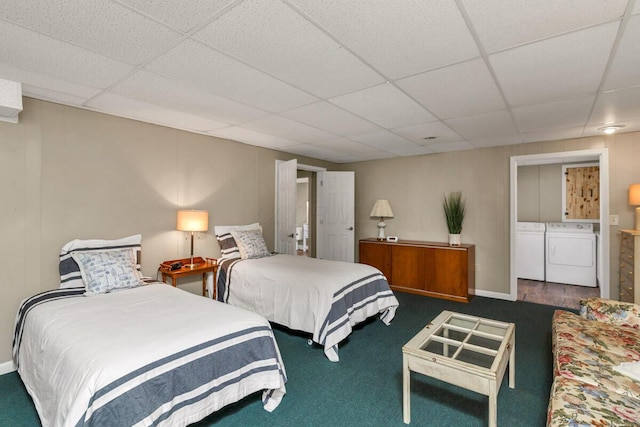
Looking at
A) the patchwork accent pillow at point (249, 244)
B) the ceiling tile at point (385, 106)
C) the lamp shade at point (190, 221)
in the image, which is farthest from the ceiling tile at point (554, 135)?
the lamp shade at point (190, 221)

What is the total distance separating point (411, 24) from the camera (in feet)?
5.46

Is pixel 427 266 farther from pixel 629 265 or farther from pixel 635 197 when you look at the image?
pixel 635 197

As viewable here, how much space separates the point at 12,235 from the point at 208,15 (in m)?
2.62

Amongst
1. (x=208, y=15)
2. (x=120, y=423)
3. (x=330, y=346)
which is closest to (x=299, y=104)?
(x=208, y=15)

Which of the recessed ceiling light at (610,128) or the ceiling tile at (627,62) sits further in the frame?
the recessed ceiling light at (610,128)

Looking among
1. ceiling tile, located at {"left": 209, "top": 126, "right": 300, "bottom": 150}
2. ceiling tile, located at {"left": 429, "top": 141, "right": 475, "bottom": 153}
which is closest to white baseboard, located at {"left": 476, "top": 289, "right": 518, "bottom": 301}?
ceiling tile, located at {"left": 429, "top": 141, "right": 475, "bottom": 153}

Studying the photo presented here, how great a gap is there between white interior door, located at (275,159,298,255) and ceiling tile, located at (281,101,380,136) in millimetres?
1128

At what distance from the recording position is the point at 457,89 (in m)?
2.55

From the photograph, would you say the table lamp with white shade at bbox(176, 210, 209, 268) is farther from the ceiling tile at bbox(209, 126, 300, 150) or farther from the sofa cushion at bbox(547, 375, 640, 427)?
the sofa cushion at bbox(547, 375, 640, 427)

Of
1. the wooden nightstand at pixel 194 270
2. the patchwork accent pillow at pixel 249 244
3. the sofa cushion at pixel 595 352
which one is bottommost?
the sofa cushion at pixel 595 352

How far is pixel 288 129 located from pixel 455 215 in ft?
10.0

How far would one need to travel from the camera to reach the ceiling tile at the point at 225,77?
6.62 feet

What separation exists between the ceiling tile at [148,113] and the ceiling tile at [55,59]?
0.38 m

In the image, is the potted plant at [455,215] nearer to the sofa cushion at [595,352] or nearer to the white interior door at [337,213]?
the white interior door at [337,213]
